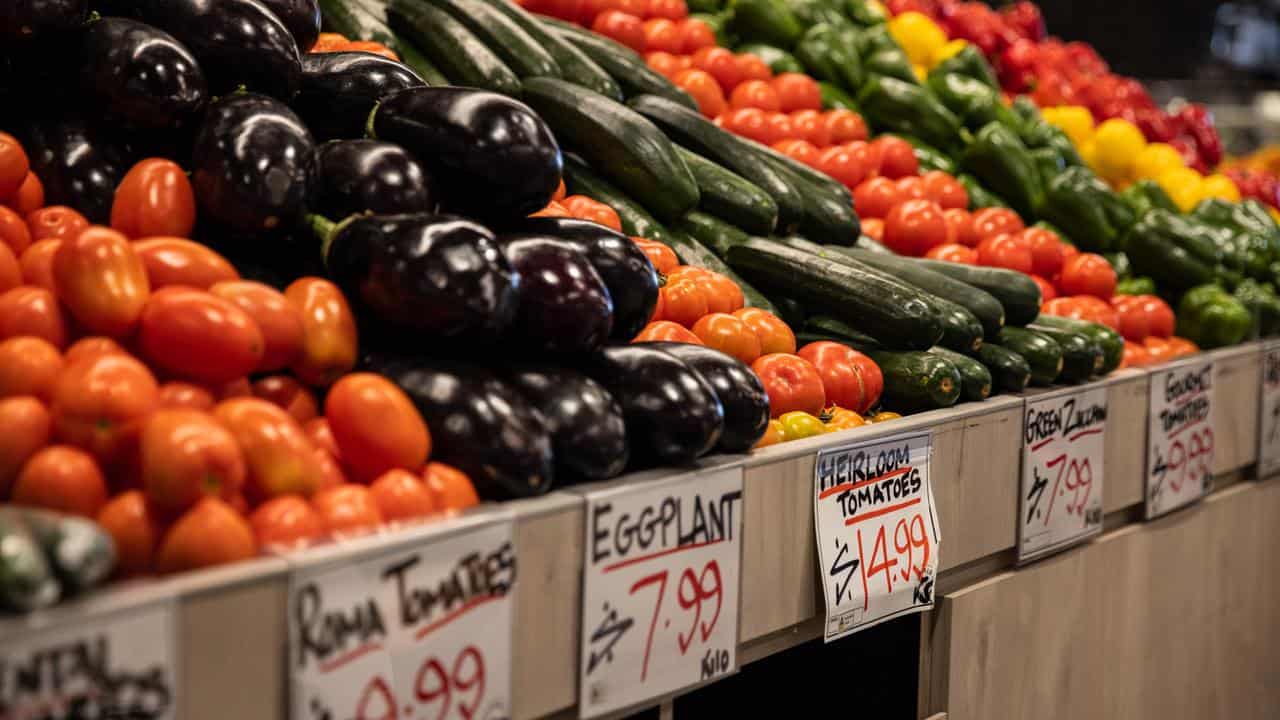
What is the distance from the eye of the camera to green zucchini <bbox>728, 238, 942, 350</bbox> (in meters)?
2.22

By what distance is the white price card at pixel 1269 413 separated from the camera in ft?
10.3

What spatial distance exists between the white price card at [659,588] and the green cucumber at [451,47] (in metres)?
1.22

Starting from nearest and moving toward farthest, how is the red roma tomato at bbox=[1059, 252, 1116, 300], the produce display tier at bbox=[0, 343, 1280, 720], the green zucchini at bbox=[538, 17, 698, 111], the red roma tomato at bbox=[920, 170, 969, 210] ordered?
the produce display tier at bbox=[0, 343, 1280, 720] → the green zucchini at bbox=[538, 17, 698, 111] → the red roma tomato at bbox=[1059, 252, 1116, 300] → the red roma tomato at bbox=[920, 170, 969, 210]

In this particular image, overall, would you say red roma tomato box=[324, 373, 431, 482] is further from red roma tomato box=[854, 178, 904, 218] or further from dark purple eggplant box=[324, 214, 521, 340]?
red roma tomato box=[854, 178, 904, 218]

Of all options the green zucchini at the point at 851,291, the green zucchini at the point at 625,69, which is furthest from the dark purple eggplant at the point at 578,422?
the green zucchini at the point at 625,69

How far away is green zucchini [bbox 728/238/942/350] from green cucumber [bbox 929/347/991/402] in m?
0.06

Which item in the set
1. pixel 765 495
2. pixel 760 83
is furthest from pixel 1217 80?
pixel 765 495

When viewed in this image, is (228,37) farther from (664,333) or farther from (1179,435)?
(1179,435)

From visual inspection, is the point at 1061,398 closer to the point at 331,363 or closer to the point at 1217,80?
the point at 331,363

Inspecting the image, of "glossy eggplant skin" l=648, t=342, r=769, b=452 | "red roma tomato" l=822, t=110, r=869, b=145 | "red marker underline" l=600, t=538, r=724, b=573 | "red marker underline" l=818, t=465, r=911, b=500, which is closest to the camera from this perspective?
"red marker underline" l=600, t=538, r=724, b=573

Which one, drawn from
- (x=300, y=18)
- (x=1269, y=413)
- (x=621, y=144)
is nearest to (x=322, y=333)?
(x=300, y=18)

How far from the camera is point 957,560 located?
2.05 metres

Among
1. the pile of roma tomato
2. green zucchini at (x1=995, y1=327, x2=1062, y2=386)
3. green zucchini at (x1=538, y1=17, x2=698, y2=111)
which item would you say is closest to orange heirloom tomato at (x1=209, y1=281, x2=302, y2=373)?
the pile of roma tomato

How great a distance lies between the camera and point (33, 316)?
126cm
